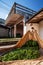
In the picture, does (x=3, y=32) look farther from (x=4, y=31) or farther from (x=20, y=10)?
(x=20, y=10)

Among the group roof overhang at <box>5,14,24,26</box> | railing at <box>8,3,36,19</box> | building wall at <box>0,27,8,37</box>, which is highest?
railing at <box>8,3,36,19</box>

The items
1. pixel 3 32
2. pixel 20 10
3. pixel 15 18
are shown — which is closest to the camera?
pixel 20 10

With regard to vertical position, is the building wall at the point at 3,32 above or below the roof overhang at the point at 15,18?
below

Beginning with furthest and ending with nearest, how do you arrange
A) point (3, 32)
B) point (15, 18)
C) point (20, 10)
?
1. point (3, 32)
2. point (15, 18)
3. point (20, 10)

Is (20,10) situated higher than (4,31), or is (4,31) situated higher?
(20,10)

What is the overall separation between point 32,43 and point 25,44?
10.3 inches

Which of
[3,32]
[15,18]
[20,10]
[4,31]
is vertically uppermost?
[20,10]

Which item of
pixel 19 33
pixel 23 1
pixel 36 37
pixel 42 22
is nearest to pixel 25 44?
pixel 36 37

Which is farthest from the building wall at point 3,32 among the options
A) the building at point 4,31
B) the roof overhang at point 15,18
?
the roof overhang at point 15,18

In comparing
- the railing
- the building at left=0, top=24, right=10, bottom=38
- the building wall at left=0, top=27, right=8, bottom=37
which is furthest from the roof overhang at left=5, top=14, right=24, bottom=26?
the building wall at left=0, top=27, right=8, bottom=37

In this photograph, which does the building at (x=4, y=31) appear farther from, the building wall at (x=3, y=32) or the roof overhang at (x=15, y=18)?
the roof overhang at (x=15, y=18)

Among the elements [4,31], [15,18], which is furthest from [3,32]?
[15,18]

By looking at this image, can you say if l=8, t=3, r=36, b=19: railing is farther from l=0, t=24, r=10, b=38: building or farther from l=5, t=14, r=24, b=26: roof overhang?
l=0, t=24, r=10, b=38: building

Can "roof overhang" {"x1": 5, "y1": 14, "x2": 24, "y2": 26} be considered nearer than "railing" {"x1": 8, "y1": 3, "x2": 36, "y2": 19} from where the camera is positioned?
No
